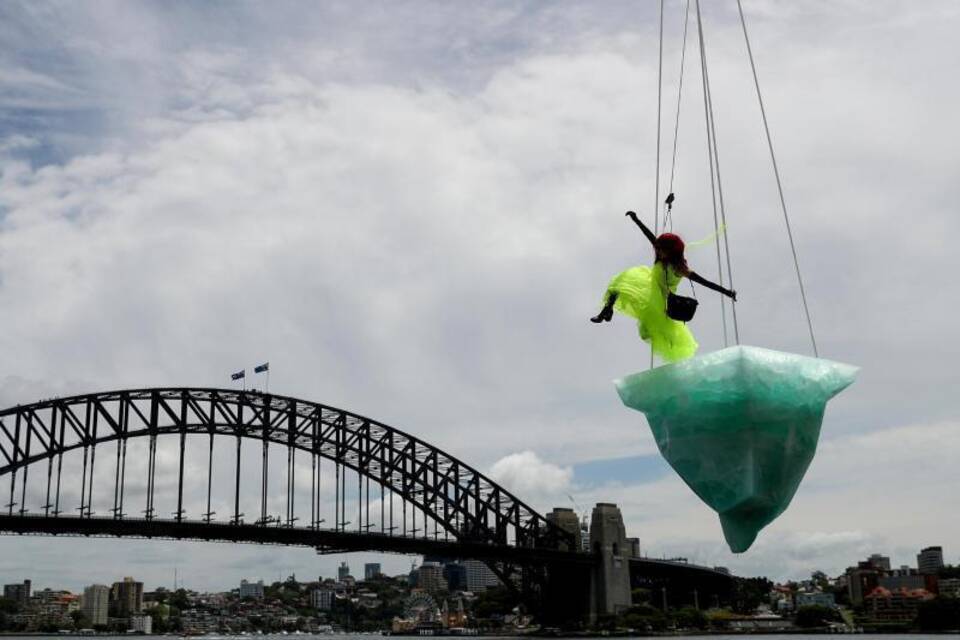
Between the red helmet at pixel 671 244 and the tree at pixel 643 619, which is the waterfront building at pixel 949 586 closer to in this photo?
the tree at pixel 643 619

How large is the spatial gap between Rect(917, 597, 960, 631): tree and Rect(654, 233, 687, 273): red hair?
439ft

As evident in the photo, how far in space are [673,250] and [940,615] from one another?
135 m

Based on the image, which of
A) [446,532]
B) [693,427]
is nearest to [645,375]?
[693,427]

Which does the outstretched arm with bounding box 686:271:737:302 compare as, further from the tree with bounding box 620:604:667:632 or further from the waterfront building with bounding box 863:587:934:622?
the waterfront building with bounding box 863:587:934:622

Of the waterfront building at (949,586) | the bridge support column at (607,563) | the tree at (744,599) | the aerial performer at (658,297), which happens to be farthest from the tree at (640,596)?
the aerial performer at (658,297)

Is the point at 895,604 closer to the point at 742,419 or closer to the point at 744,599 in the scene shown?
the point at 744,599

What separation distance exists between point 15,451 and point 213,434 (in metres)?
14.4

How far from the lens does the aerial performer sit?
18.7 m

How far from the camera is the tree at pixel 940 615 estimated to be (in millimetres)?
137125

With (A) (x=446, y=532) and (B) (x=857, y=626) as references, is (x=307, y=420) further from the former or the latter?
(B) (x=857, y=626)

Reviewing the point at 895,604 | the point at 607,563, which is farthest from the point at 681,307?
the point at 895,604

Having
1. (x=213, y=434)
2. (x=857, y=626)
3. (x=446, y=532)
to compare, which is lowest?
(x=857, y=626)

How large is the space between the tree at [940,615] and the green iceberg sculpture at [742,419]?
5204 inches

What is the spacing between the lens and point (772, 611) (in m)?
197
